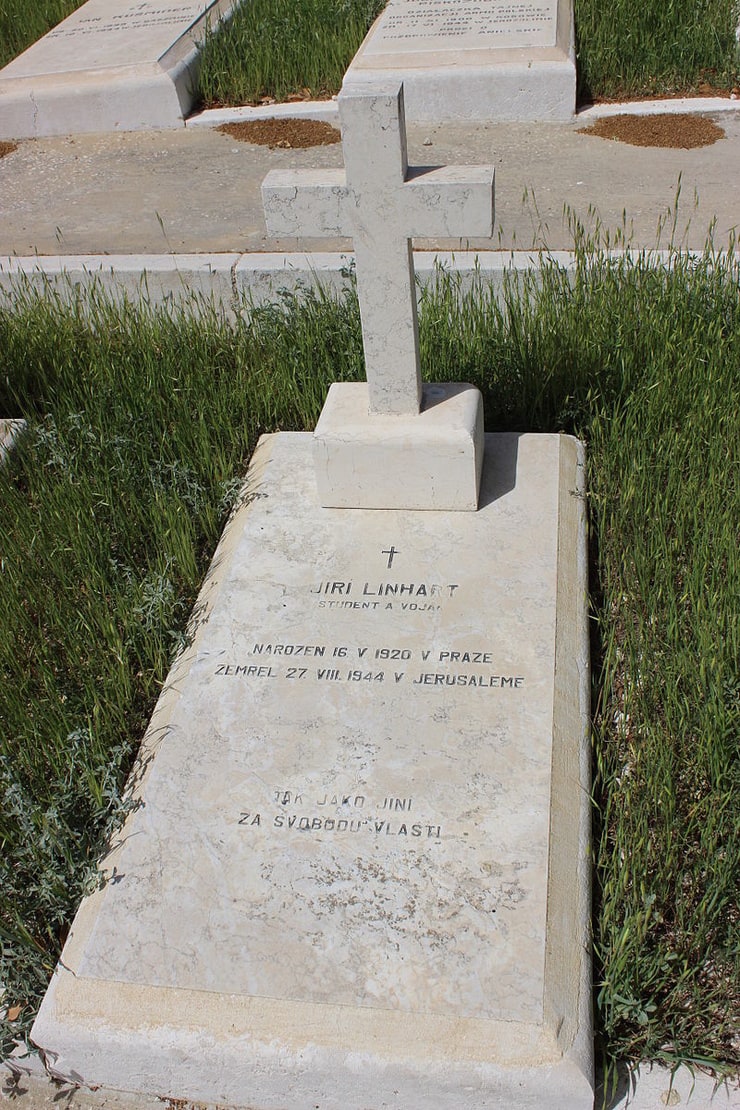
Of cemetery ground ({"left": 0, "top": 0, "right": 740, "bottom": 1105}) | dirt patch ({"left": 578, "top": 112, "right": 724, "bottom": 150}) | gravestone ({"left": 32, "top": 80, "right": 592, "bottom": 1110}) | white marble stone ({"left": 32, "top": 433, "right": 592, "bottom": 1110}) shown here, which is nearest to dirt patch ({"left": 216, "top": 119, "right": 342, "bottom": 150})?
cemetery ground ({"left": 0, "top": 0, "right": 740, "bottom": 1105})

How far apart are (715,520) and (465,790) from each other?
3.42 feet

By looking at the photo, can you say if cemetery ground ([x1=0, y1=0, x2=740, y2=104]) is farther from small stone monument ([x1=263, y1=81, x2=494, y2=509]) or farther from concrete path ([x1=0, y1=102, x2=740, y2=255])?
small stone monument ([x1=263, y1=81, x2=494, y2=509])

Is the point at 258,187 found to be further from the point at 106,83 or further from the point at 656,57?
the point at 656,57

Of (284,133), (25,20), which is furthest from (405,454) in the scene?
(25,20)

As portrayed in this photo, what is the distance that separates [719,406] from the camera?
295 cm

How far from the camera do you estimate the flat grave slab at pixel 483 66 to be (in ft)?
16.2

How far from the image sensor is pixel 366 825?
2.03 metres

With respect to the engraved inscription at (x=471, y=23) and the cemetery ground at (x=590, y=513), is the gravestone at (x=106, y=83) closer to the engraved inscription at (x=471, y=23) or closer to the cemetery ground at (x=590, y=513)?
the engraved inscription at (x=471, y=23)

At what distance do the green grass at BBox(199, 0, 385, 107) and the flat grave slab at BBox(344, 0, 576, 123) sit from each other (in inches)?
14.5

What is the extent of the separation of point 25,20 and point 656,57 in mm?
4002

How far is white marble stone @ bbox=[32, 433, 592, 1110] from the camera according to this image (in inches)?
69.1

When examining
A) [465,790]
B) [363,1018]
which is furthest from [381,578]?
[363,1018]

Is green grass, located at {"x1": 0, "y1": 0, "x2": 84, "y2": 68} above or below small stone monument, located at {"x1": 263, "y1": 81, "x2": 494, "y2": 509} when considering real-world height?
above

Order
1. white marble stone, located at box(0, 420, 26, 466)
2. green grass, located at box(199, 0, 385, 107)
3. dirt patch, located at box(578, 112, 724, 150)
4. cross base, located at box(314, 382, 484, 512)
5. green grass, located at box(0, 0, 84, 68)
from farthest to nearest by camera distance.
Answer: green grass, located at box(0, 0, 84, 68) < green grass, located at box(199, 0, 385, 107) < dirt patch, located at box(578, 112, 724, 150) < white marble stone, located at box(0, 420, 26, 466) < cross base, located at box(314, 382, 484, 512)
